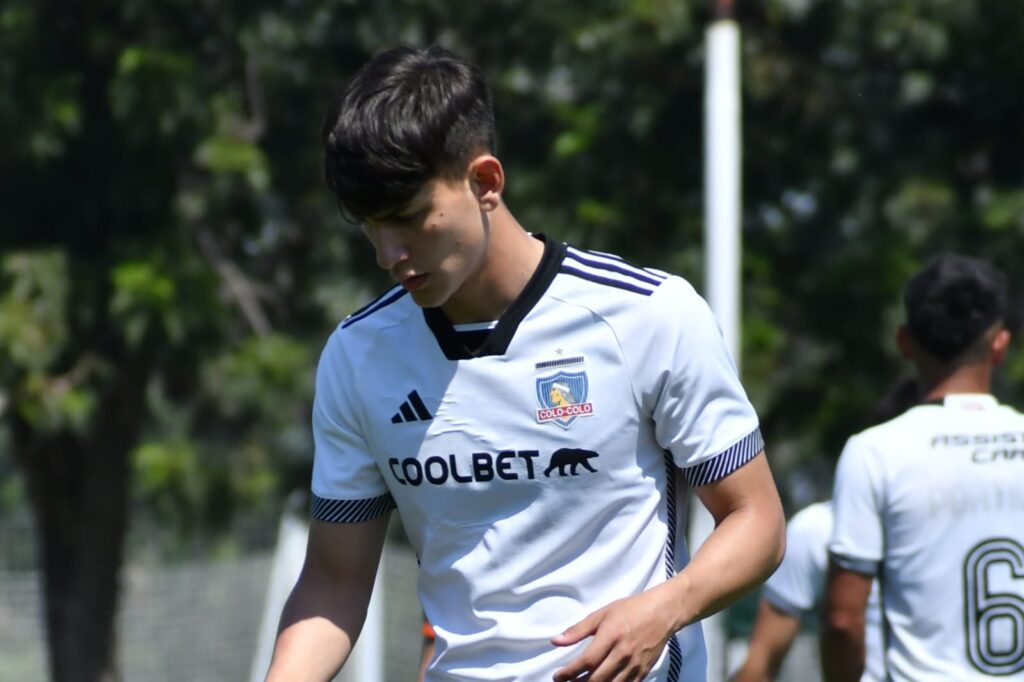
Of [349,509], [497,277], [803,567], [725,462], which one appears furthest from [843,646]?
[497,277]

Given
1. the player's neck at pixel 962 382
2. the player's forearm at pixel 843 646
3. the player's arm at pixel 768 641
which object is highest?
the player's neck at pixel 962 382

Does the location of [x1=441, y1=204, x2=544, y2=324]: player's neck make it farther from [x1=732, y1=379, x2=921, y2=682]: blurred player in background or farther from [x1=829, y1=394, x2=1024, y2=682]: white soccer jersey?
[x1=732, y1=379, x2=921, y2=682]: blurred player in background

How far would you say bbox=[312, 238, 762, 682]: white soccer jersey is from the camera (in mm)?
2664

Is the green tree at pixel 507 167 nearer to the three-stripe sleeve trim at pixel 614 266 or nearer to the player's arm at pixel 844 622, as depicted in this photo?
the player's arm at pixel 844 622

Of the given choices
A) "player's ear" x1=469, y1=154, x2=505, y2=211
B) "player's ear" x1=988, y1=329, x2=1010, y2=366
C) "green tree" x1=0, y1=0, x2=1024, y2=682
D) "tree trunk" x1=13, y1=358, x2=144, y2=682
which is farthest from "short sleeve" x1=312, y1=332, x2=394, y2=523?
"tree trunk" x1=13, y1=358, x2=144, y2=682

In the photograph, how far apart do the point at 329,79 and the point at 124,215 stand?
1.92 meters

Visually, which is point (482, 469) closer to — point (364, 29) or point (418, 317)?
point (418, 317)

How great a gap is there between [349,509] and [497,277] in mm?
489

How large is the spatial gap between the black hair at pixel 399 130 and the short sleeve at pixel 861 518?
5.38ft

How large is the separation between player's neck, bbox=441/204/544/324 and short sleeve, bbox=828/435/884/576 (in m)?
1.44

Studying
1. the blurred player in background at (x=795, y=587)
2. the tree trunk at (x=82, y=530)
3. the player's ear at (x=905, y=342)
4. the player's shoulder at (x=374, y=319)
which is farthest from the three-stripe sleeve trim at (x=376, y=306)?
the tree trunk at (x=82, y=530)

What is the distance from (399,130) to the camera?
8.26ft

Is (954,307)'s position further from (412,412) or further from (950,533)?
(412,412)

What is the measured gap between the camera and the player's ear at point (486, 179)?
2623 millimetres
